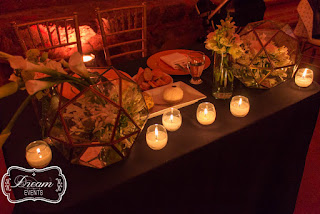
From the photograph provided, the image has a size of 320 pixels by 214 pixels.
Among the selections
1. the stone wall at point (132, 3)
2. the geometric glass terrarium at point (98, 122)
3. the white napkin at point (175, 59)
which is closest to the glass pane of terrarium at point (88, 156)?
the geometric glass terrarium at point (98, 122)

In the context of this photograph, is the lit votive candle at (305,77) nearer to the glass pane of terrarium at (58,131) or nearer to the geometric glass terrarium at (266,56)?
the geometric glass terrarium at (266,56)

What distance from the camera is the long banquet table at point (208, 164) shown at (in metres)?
0.88

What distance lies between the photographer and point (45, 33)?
2422mm

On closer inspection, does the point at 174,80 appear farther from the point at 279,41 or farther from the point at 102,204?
the point at 102,204

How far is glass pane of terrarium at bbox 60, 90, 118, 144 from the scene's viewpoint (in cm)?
83

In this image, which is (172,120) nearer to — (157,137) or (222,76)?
(157,137)

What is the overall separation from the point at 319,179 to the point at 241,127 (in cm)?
122

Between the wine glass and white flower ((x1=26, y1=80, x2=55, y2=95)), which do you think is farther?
the wine glass

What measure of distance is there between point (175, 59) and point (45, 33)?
1.49 m

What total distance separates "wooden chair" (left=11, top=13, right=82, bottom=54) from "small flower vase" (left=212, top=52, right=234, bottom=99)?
1.08 metres

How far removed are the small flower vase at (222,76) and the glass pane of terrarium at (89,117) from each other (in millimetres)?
575

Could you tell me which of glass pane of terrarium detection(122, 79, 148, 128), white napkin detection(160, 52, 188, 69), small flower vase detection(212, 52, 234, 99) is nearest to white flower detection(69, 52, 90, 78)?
glass pane of terrarium detection(122, 79, 148, 128)

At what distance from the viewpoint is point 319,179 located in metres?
1.88

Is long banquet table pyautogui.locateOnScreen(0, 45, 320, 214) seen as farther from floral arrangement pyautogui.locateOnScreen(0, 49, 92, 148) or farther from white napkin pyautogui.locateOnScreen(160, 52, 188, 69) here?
floral arrangement pyautogui.locateOnScreen(0, 49, 92, 148)
